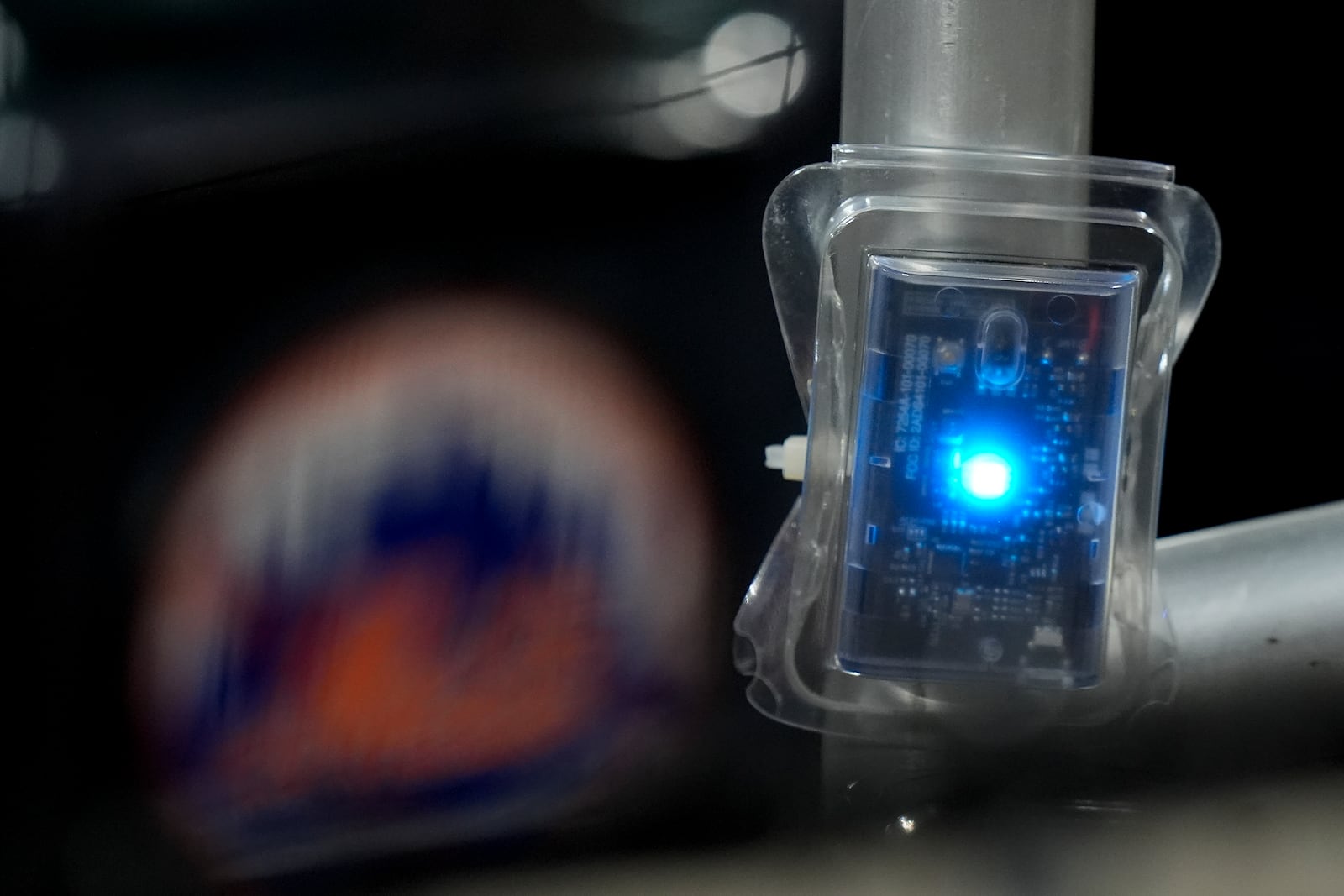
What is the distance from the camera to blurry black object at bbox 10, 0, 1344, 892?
0.76 m

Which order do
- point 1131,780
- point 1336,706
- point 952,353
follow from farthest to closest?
1. point 1131,780
2. point 1336,706
3. point 952,353

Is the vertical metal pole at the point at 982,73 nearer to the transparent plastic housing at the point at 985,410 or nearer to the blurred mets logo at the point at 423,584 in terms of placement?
the transparent plastic housing at the point at 985,410

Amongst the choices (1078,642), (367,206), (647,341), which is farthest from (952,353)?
(367,206)

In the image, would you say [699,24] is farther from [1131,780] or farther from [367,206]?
[1131,780]

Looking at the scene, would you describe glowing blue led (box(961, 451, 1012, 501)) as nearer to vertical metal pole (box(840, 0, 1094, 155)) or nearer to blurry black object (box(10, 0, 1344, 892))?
vertical metal pole (box(840, 0, 1094, 155))

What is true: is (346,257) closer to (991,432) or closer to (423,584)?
(423,584)

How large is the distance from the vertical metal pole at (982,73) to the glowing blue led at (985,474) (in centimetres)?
14

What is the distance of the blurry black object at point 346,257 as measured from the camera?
2.49 ft

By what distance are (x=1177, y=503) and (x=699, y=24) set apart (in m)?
0.47

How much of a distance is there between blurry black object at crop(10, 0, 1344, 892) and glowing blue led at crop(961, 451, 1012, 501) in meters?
0.27

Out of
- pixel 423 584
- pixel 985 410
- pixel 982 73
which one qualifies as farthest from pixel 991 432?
pixel 423 584

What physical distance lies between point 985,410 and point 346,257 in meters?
0.48

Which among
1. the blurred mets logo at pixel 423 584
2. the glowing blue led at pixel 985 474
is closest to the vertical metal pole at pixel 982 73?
the glowing blue led at pixel 985 474

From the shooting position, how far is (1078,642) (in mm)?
507
